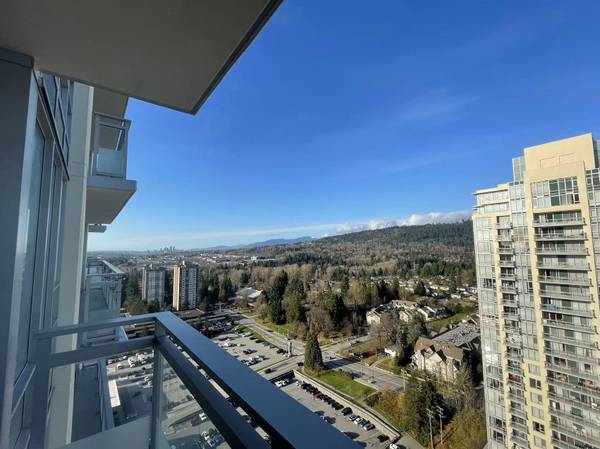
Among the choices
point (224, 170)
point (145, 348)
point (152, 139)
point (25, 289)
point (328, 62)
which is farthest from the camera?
point (224, 170)

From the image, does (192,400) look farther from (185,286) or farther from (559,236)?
(559,236)

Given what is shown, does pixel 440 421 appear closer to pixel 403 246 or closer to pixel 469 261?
pixel 469 261

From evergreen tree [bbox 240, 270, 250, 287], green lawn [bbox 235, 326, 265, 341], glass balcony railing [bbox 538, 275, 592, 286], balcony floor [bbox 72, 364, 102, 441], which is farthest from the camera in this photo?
evergreen tree [bbox 240, 270, 250, 287]

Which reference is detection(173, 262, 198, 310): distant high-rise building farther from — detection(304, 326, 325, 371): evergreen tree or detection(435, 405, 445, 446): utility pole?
detection(435, 405, 445, 446): utility pole

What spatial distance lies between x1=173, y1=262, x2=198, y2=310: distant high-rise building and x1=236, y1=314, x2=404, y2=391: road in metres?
1.81

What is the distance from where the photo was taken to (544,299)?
16.9 feet

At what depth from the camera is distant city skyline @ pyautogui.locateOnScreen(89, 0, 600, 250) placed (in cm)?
772

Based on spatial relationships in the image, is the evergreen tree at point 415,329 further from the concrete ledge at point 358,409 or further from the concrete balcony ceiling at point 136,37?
the concrete balcony ceiling at point 136,37

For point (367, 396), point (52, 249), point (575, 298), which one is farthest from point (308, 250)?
point (52, 249)

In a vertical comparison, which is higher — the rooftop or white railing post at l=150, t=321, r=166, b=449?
white railing post at l=150, t=321, r=166, b=449

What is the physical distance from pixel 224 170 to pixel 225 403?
16829mm

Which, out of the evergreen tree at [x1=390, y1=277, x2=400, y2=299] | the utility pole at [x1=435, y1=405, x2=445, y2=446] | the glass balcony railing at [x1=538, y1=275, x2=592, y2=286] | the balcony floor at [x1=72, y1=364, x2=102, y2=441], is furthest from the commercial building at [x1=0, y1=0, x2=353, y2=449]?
the evergreen tree at [x1=390, y1=277, x2=400, y2=299]

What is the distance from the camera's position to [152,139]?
680cm

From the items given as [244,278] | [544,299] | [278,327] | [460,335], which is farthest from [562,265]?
[278,327]
